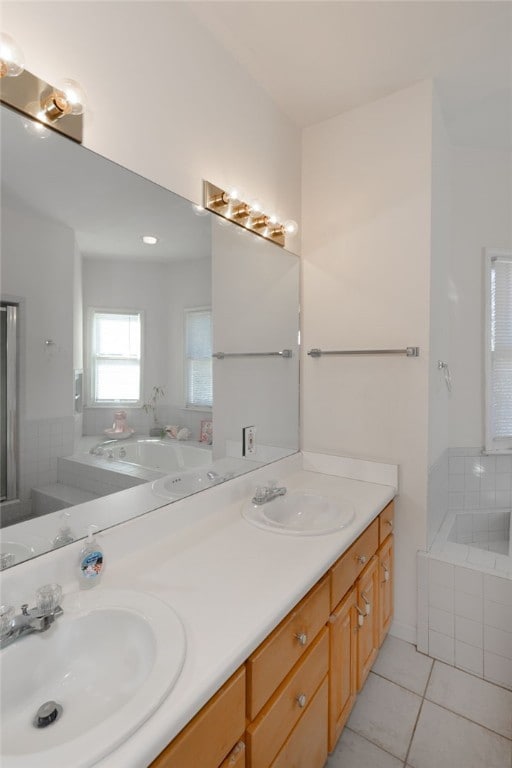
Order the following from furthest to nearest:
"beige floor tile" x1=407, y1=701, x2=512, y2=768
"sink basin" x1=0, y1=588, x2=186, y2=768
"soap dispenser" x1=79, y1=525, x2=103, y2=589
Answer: "beige floor tile" x1=407, y1=701, x2=512, y2=768
"soap dispenser" x1=79, y1=525, x2=103, y2=589
"sink basin" x1=0, y1=588, x2=186, y2=768

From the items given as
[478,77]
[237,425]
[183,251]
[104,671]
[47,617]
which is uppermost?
[478,77]

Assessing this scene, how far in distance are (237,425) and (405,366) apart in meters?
0.87

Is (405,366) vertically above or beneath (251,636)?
above

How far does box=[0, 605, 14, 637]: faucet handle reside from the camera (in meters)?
0.77

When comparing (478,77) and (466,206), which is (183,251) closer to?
(478,77)

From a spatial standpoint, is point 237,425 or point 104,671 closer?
point 104,671

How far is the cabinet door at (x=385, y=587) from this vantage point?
1.73 meters

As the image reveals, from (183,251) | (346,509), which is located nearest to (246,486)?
(346,509)

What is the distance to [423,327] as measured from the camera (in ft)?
6.03

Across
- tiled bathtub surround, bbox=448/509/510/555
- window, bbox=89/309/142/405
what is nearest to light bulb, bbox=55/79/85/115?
window, bbox=89/309/142/405

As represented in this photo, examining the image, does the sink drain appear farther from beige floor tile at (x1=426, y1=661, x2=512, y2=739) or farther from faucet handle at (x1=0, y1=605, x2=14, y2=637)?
beige floor tile at (x1=426, y1=661, x2=512, y2=739)

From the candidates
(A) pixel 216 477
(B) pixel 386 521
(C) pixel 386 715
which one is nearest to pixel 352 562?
(B) pixel 386 521

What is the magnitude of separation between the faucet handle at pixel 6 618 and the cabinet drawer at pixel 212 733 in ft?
1.26

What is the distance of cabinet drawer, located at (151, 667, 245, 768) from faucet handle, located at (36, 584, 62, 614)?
372 mm
